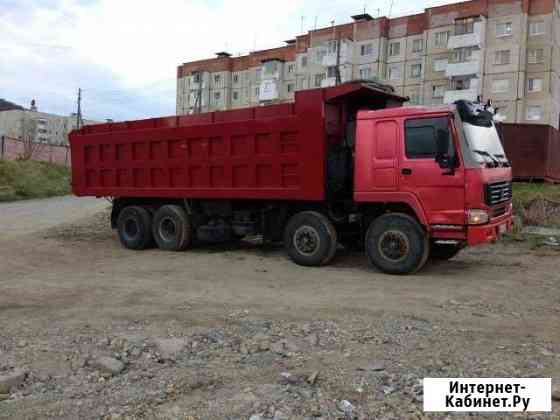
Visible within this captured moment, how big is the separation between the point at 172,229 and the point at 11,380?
659cm

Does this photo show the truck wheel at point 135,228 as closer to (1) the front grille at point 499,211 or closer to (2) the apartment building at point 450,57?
(1) the front grille at point 499,211

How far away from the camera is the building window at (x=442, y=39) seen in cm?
4722

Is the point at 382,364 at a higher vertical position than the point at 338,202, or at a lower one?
lower

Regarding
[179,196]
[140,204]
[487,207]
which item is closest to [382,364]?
[487,207]

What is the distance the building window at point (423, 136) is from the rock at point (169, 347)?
433 centimetres

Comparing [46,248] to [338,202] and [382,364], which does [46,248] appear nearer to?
[338,202]

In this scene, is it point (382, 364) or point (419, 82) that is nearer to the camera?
point (382, 364)

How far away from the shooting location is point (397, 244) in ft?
24.3

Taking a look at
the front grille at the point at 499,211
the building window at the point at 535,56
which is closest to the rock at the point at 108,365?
the front grille at the point at 499,211

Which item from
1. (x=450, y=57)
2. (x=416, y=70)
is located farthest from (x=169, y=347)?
(x=416, y=70)

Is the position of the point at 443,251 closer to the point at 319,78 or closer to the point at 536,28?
the point at 536,28

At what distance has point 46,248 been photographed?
1056cm

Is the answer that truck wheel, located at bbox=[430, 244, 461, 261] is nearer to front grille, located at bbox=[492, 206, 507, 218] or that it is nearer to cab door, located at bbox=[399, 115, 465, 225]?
front grille, located at bbox=[492, 206, 507, 218]

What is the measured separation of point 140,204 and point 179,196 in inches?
56.0
